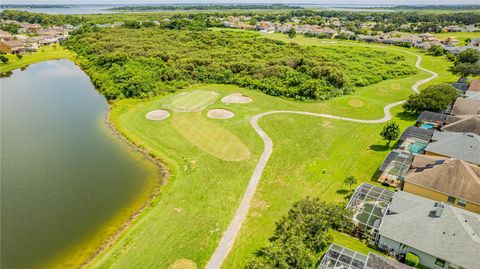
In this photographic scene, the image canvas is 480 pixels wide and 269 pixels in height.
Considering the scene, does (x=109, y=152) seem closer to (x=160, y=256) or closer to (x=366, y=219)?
(x=160, y=256)

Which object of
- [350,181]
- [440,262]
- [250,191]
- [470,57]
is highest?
[470,57]

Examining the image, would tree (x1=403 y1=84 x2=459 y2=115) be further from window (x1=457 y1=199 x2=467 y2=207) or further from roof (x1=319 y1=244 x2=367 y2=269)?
roof (x1=319 y1=244 x2=367 y2=269)

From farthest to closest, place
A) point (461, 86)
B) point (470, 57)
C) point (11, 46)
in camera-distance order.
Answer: point (11, 46) → point (470, 57) → point (461, 86)

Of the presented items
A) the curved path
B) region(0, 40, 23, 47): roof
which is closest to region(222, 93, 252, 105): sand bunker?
the curved path

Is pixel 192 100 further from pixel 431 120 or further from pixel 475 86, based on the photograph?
pixel 475 86

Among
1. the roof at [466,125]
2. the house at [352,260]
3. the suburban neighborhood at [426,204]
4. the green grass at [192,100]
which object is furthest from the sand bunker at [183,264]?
the roof at [466,125]

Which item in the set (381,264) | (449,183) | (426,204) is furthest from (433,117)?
(381,264)

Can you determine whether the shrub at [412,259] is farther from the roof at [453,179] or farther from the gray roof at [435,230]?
the roof at [453,179]
